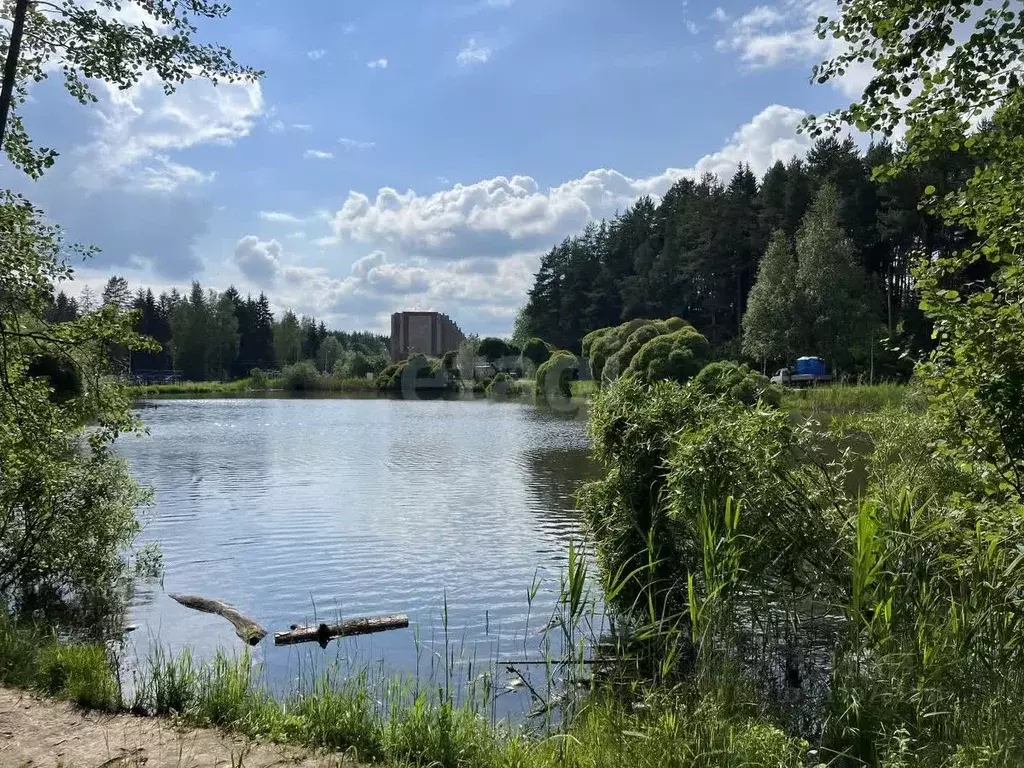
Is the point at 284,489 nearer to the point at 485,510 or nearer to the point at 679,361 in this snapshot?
the point at 485,510

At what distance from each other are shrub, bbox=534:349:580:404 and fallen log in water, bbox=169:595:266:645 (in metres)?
51.3

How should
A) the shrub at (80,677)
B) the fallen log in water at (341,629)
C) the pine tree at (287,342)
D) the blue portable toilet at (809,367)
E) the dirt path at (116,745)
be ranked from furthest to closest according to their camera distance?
the pine tree at (287,342), the blue portable toilet at (809,367), the fallen log in water at (341,629), the shrub at (80,677), the dirt path at (116,745)

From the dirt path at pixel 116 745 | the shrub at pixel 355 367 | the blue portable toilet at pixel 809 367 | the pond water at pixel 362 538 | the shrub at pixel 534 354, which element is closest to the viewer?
the dirt path at pixel 116 745

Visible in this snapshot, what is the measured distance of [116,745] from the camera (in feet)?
16.4

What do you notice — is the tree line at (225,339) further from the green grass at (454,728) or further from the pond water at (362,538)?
the green grass at (454,728)

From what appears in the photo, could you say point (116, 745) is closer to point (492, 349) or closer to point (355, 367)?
point (492, 349)

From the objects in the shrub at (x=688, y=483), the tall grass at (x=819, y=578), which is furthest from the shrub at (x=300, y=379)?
the tall grass at (x=819, y=578)

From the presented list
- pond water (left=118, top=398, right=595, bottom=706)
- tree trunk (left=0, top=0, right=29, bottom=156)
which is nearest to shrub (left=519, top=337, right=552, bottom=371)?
pond water (left=118, top=398, right=595, bottom=706)

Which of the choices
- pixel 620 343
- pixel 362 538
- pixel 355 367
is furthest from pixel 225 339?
pixel 362 538

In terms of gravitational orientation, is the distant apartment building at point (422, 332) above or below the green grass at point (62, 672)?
above

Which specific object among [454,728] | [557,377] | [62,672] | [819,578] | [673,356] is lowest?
[62,672]

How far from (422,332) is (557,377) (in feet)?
255

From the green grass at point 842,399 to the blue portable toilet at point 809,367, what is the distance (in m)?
8.32

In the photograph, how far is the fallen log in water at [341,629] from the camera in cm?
888
